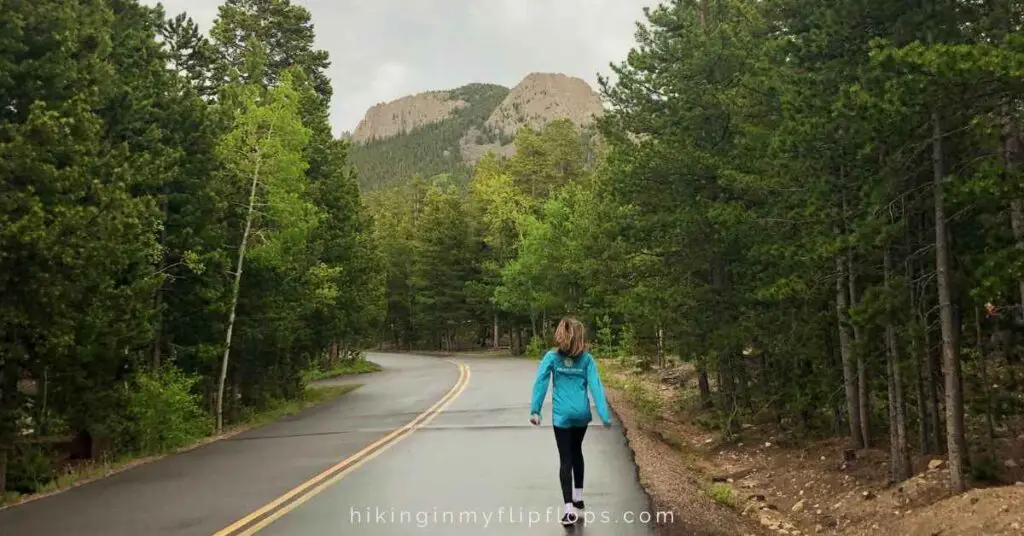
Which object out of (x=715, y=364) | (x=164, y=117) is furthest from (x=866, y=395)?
(x=164, y=117)

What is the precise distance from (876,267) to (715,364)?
568 cm

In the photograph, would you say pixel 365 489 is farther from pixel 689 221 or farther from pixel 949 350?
pixel 689 221

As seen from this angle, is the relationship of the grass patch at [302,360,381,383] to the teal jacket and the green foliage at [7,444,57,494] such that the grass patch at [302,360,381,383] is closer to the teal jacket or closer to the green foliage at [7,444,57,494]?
the green foliage at [7,444,57,494]

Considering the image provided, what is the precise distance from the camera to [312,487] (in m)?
9.52

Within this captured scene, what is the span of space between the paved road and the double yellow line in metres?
0.04

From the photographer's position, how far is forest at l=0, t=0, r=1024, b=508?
8664mm

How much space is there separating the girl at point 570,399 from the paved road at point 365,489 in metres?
0.46

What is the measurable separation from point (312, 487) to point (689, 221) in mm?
9311

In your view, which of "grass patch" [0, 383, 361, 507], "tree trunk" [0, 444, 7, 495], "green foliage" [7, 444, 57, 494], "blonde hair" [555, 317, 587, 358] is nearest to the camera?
"blonde hair" [555, 317, 587, 358]

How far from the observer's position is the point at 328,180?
2786 centimetres

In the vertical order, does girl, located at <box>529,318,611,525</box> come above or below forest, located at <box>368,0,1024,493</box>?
below

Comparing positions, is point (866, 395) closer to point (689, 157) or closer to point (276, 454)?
point (689, 157)

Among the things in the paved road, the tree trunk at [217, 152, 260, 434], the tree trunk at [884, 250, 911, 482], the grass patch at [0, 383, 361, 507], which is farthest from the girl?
the tree trunk at [217, 152, 260, 434]

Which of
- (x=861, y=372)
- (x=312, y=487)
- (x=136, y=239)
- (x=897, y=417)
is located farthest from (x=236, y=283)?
(x=897, y=417)
